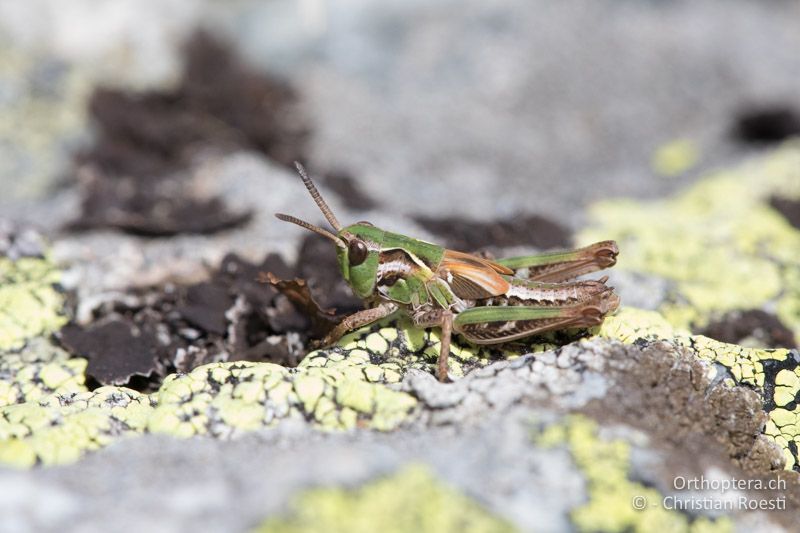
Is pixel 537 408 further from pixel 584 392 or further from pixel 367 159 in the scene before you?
pixel 367 159

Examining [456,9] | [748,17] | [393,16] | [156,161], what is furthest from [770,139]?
[156,161]

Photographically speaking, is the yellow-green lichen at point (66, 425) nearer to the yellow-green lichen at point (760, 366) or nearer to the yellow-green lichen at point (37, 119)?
the yellow-green lichen at point (760, 366)

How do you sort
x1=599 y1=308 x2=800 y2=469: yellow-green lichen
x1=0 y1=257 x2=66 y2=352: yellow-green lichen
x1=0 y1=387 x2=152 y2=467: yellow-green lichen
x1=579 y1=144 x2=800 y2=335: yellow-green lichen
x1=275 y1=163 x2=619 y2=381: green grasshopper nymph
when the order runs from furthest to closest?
1. x1=579 y1=144 x2=800 y2=335: yellow-green lichen
2. x1=0 y1=257 x2=66 y2=352: yellow-green lichen
3. x1=275 y1=163 x2=619 y2=381: green grasshopper nymph
4. x1=599 y1=308 x2=800 y2=469: yellow-green lichen
5. x1=0 y1=387 x2=152 y2=467: yellow-green lichen

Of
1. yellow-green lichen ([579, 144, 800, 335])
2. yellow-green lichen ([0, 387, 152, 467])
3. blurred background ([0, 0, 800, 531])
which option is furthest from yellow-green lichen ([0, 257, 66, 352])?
yellow-green lichen ([579, 144, 800, 335])

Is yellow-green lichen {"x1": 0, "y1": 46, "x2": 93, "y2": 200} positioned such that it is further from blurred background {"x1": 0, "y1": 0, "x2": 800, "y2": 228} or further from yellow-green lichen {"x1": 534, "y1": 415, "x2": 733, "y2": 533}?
yellow-green lichen {"x1": 534, "y1": 415, "x2": 733, "y2": 533}

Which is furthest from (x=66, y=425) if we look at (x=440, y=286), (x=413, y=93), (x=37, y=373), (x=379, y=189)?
(x=413, y=93)

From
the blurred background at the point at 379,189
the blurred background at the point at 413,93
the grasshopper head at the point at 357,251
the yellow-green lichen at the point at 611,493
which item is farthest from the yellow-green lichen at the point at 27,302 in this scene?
the yellow-green lichen at the point at 611,493

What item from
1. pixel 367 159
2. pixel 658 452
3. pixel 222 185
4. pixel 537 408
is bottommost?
pixel 658 452

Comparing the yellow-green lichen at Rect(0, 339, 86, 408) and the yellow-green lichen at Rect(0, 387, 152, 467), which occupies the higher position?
the yellow-green lichen at Rect(0, 339, 86, 408)
